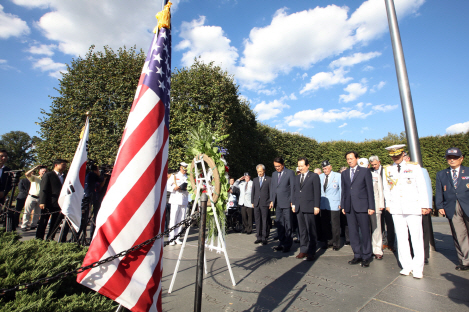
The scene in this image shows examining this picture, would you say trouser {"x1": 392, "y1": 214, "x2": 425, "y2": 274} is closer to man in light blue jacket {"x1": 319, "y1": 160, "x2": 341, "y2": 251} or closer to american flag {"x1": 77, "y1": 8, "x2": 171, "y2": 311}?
man in light blue jacket {"x1": 319, "y1": 160, "x2": 341, "y2": 251}

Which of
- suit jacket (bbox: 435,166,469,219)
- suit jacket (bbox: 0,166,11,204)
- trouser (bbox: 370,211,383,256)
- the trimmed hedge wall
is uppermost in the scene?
the trimmed hedge wall

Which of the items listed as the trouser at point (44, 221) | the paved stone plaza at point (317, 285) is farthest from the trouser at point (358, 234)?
the trouser at point (44, 221)

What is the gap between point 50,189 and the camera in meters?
6.28

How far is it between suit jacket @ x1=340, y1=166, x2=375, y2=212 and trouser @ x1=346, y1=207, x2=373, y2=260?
0.46 feet

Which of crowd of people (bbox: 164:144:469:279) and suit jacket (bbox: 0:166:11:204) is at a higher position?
suit jacket (bbox: 0:166:11:204)

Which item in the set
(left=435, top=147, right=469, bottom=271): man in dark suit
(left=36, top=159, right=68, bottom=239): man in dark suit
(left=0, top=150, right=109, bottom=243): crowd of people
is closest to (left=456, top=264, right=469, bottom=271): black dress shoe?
(left=435, top=147, right=469, bottom=271): man in dark suit

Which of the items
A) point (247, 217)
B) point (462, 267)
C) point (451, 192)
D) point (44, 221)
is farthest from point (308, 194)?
point (44, 221)

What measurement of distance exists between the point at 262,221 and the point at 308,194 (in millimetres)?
2158

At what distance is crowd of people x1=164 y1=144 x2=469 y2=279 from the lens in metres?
4.77

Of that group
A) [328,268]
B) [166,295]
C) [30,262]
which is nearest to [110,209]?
[30,262]

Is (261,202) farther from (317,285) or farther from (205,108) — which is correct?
(205,108)

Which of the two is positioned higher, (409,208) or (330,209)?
(409,208)

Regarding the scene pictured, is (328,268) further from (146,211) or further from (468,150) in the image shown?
(468,150)

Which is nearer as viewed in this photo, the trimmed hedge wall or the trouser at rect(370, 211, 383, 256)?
the trouser at rect(370, 211, 383, 256)
